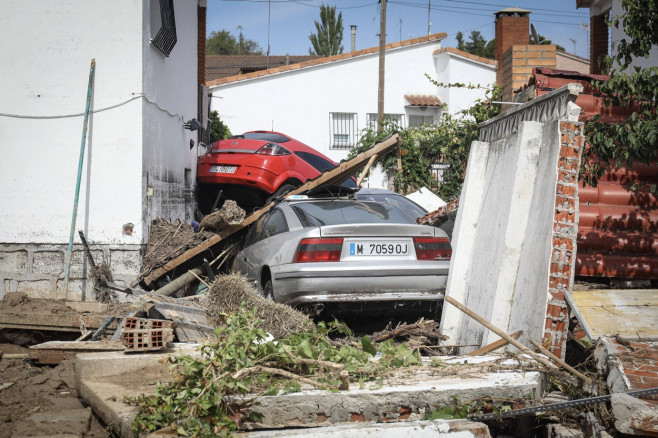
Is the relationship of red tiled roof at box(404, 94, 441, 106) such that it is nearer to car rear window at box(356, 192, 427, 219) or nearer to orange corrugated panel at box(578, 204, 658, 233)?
car rear window at box(356, 192, 427, 219)

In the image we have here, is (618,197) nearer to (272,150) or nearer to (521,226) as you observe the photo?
(521,226)

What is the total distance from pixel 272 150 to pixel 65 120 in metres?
4.78

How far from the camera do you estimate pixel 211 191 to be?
14.6m

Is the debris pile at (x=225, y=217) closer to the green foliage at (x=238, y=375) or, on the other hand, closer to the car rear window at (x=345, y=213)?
the car rear window at (x=345, y=213)

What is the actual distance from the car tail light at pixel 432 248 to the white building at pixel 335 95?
69.7 ft

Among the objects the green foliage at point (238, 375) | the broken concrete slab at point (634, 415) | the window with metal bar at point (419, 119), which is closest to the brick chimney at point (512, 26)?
the window with metal bar at point (419, 119)

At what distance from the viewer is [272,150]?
45.2ft

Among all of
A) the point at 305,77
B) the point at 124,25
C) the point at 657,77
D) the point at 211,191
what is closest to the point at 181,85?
the point at 211,191

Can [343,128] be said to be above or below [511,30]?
below

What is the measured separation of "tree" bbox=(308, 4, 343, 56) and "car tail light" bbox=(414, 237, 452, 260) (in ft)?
174

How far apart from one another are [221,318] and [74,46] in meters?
4.88

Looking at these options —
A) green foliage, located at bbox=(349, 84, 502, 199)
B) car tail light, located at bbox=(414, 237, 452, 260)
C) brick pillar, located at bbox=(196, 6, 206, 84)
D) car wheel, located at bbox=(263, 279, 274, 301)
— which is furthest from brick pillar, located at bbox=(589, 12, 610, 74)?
car wheel, located at bbox=(263, 279, 274, 301)


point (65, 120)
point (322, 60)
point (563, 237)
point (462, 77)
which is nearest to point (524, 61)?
point (65, 120)

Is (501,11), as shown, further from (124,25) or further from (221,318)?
(221,318)
